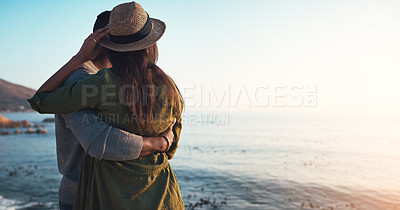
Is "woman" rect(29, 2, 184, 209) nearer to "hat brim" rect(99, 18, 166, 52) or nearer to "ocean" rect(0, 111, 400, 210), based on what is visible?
"hat brim" rect(99, 18, 166, 52)

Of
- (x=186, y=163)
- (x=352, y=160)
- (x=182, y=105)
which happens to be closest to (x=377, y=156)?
(x=352, y=160)

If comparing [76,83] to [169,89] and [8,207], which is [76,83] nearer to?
[169,89]

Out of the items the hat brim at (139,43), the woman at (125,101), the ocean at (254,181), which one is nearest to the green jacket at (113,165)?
the woman at (125,101)

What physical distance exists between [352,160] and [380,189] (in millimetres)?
10512

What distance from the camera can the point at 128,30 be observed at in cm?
180

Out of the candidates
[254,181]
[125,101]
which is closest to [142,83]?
[125,101]

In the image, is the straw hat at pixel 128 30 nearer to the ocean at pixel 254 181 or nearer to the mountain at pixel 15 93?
the mountain at pixel 15 93

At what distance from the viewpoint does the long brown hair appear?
5.63ft

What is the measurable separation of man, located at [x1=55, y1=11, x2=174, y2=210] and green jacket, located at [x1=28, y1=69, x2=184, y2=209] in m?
0.06

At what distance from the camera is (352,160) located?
1065 inches

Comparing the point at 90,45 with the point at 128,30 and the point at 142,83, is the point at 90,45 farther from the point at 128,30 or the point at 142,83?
the point at 142,83

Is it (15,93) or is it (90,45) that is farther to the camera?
(15,93)

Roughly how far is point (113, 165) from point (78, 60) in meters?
0.66

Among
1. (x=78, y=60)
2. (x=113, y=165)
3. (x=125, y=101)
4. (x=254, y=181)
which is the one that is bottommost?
(x=254, y=181)
